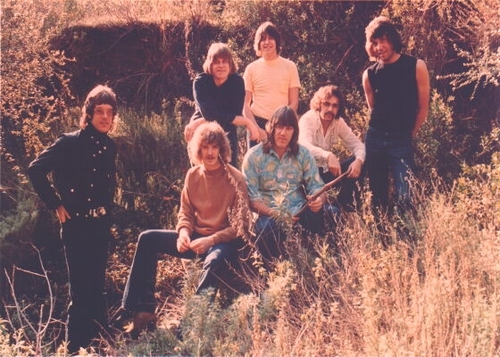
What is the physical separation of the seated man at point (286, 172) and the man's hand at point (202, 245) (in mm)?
525

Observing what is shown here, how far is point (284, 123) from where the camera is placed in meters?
5.01

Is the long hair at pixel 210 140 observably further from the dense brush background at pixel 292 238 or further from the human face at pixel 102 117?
the dense brush background at pixel 292 238

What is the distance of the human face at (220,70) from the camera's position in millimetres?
5473

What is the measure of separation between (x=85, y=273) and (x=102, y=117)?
1.12 m

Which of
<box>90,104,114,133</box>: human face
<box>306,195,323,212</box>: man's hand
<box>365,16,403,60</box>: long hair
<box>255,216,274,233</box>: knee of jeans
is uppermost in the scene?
<box>365,16,403,60</box>: long hair

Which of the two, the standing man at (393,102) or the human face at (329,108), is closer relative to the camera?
the standing man at (393,102)

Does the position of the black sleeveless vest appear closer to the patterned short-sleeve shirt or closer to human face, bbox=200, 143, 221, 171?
the patterned short-sleeve shirt

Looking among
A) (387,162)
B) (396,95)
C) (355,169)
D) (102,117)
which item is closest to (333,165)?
(355,169)

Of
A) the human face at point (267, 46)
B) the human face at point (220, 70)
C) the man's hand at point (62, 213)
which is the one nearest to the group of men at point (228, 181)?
the man's hand at point (62, 213)

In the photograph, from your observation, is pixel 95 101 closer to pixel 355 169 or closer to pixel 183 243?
pixel 183 243

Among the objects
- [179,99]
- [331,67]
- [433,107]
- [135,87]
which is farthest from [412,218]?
[135,87]

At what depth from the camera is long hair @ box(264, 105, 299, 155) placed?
16.3 ft

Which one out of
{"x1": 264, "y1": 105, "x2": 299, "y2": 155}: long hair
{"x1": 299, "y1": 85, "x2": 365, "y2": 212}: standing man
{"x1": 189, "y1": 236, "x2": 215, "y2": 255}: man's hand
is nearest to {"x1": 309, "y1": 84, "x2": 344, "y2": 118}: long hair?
{"x1": 299, "y1": 85, "x2": 365, "y2": 212}: standing man

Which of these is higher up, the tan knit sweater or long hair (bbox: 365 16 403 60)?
→ long hair (bbox: 365 16 403 60)
